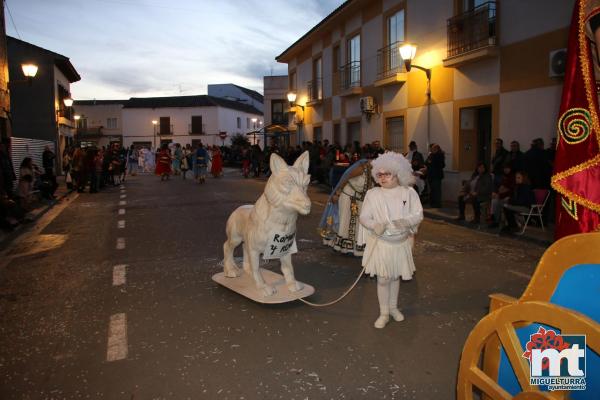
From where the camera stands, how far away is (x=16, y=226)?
35.2ft

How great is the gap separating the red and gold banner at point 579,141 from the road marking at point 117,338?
3.36 m

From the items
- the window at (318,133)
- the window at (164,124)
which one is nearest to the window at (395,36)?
the window at (318,133)

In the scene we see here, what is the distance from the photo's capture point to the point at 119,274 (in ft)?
21.8

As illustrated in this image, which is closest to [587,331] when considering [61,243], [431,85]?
[61,243]

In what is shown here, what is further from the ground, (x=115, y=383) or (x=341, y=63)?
(x=341, y=63)

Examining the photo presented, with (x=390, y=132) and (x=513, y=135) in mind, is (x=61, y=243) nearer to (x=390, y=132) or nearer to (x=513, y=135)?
(x=513, y=135)

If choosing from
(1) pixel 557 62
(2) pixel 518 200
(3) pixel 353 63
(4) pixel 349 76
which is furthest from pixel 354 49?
(2) pixel 518 200

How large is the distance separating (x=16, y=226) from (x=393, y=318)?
912 cm

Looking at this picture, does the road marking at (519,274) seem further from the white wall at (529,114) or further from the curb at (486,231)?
the white wall at (529,114)

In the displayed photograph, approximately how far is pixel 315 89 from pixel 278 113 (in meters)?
15.1

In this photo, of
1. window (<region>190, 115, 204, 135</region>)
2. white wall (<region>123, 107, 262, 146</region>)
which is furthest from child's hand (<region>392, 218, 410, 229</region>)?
window (<region>190, 115, 204, 135</region>)

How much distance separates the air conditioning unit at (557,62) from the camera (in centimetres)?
1079

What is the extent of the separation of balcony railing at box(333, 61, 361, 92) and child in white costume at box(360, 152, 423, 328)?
16931mm

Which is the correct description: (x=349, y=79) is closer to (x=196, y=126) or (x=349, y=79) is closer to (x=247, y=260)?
(x=247, y=260)
